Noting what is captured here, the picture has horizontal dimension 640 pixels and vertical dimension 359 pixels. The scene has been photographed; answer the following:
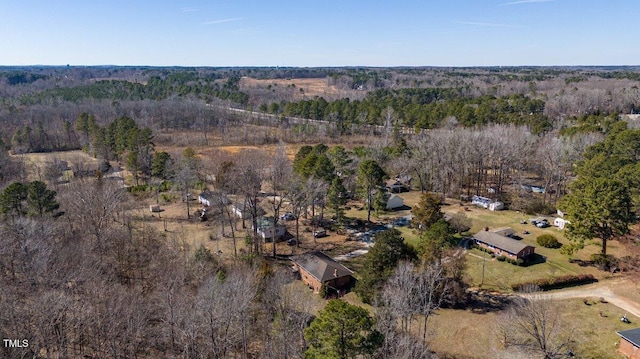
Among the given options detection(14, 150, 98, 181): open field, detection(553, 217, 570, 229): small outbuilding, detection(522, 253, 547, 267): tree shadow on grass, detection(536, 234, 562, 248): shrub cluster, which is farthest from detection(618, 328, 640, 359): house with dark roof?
detection(14, 150, 98, 181): open field

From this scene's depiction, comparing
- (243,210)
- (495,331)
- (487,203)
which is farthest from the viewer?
(487,203)

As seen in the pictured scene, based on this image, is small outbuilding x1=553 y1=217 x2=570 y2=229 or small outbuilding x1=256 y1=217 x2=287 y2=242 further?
small outbuilding x1=553 y1=217 x2=570 y2=229

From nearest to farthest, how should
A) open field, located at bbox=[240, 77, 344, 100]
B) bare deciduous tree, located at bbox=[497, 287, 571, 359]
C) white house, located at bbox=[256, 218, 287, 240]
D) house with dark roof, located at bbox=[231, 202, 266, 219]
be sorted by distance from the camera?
bare deciduous tree, located at bbox=[497, 287, 571, 359], white house, located at bbox=[256, 218, 287, 240], house with dark roof, located at bbox=[231, 202, 266, 219], open field, located at bbox=[240, 77, 344, 100]

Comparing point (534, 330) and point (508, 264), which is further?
point (508, 264)

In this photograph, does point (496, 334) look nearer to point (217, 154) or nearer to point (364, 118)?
point (217, 154)

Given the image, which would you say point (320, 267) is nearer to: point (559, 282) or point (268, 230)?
point (268, 230)

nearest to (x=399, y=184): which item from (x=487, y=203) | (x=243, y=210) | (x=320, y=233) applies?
(x=487, y=203)

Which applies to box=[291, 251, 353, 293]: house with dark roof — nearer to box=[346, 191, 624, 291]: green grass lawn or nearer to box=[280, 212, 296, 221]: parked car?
box=[346, 191, 624, 291]: green grass lawn

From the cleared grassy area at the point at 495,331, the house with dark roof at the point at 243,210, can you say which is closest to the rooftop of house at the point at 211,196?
the house with dark roof at the point at 243,210
